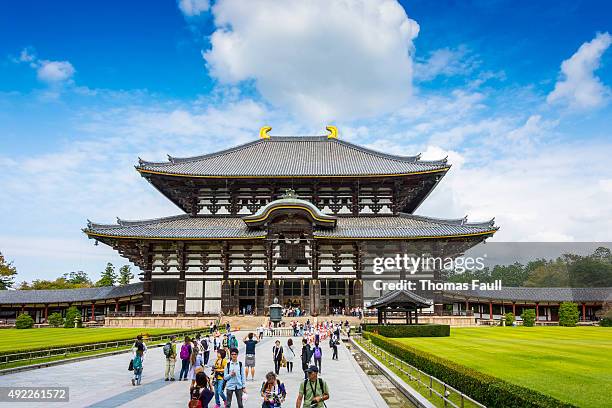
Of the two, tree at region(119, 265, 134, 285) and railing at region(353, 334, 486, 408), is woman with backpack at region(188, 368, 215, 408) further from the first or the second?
tree at region(119, 265, 134, 285)

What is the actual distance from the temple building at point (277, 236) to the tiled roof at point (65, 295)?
8.94 m

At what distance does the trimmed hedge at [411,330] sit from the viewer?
38.6 m

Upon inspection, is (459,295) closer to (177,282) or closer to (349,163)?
(349,163)

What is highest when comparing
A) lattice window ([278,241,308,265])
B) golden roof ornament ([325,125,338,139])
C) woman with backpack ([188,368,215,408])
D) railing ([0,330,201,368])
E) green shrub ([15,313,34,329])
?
golden roof ornament ([325,125,338,139])

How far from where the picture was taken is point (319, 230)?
56.9 m

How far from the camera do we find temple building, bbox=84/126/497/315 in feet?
181

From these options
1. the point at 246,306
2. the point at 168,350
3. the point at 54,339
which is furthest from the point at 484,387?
the point at 246,306

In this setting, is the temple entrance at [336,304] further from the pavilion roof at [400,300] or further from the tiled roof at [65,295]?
the tiled roof at [65,295]

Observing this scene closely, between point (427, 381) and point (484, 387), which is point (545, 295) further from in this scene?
point (484, 387)

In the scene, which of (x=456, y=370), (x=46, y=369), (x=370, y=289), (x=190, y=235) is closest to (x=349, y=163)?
(x=370, y=289)

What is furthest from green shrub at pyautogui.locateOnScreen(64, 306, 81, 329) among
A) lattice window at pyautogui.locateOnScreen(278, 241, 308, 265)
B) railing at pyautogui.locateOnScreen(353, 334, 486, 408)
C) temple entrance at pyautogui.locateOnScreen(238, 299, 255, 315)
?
railing at pyautogui.locateOnScreen(353, 334, 486, 408)

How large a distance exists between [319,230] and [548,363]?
116ft

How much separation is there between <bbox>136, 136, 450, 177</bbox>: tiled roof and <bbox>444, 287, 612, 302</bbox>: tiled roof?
19.3m

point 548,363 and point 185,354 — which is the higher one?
point 185,354
